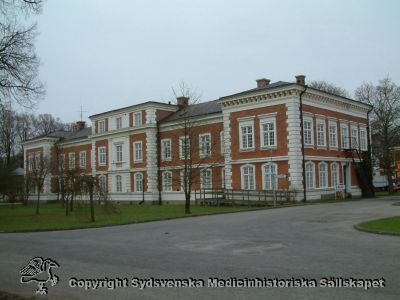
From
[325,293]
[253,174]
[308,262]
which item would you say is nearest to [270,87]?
[253,174]

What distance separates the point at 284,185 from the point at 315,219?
16413 mm

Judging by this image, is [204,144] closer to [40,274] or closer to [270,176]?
[270,176]

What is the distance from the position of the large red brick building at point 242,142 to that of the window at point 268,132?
0.27 feet

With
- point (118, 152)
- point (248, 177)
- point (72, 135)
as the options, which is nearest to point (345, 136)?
point (248, 177)

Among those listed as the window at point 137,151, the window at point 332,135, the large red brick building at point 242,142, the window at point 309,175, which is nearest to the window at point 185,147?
the large red brick building at point 242,142

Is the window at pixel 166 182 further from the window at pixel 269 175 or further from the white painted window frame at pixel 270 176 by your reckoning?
the window at pixel 269 175

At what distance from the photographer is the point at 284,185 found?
38.1 metres

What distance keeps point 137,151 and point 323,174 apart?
2123 cm

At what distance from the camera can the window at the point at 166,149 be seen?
50.1m

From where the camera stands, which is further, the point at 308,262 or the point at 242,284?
the point at 308,262

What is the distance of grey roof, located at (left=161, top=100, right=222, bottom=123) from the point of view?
47062 mm

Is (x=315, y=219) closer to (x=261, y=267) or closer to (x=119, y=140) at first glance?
(x=261, y=267)

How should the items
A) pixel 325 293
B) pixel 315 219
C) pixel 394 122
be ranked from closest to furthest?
pixel 325 293, pixel 315 219, pixel 394 122

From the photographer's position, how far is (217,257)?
39.7 feet
